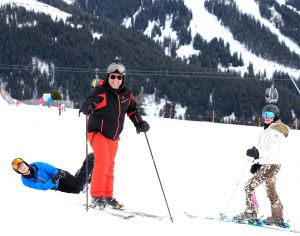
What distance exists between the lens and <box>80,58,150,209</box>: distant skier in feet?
17.7

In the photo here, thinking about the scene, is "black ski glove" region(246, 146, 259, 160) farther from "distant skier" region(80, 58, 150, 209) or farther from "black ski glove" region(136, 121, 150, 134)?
"distant skier" region(80, 58, 150, 209)

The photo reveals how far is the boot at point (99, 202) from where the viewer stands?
5.34 m

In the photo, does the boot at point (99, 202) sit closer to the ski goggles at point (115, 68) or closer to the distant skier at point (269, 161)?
the ski goggles at point (115, 68)

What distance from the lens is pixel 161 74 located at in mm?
145000

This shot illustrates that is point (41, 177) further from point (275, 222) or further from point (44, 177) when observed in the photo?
point (275, 222)

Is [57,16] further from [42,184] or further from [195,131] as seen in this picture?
[42,184]

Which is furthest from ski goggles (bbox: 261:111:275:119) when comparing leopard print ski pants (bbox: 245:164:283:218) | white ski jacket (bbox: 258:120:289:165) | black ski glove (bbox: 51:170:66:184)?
black ski glove (bbox: 51:170:66:184)

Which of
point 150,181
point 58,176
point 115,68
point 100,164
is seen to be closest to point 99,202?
point 100,164

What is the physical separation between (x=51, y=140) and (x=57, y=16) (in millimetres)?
149751

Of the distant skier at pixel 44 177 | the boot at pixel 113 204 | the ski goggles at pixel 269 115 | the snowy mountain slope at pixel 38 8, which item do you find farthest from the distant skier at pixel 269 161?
the snowy mountain slope at pixel 38 8

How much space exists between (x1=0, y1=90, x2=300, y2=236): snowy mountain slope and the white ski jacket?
2.98 feet

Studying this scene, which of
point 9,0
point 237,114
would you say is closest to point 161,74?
point 237,114

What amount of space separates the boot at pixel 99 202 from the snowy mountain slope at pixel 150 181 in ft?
0.62

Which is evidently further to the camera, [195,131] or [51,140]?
[195,131]
